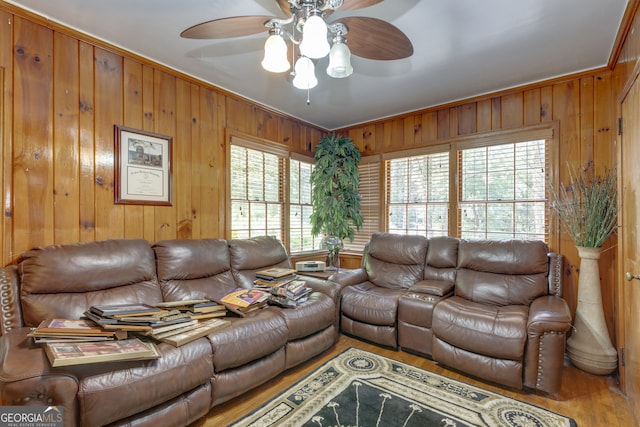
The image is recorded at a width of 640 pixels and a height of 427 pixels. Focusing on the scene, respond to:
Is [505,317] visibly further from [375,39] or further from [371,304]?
[375,39]

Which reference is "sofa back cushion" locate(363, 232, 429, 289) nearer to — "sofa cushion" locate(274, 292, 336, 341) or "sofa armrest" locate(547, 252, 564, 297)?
"sofa cushion" locate(274, 292, 336, 341)

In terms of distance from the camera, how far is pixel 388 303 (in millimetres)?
2850

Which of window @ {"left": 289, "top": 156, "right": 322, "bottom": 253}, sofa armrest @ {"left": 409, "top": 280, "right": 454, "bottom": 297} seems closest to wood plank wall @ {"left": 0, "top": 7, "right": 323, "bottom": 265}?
window @ {"left": 289, "top": 156, "right": 322, "bottom": 253}

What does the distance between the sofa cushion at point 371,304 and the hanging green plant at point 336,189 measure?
1151 millimetres

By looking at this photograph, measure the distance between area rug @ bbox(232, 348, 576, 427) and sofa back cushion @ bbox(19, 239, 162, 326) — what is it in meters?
1.20

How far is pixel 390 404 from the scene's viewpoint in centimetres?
203

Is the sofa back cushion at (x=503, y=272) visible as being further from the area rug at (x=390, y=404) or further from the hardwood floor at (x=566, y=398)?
the area rug at (x=390, y=404)

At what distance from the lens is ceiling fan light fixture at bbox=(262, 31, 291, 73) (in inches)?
60.2

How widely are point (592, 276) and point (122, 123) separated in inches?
160

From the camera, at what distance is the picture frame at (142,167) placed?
2521mm

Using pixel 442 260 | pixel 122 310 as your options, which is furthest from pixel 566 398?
pixel 122 310

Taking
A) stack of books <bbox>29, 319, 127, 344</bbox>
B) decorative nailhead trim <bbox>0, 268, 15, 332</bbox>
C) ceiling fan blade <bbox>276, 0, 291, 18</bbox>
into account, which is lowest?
stack of books <bbox>29, 319, 127, 344</bbox>

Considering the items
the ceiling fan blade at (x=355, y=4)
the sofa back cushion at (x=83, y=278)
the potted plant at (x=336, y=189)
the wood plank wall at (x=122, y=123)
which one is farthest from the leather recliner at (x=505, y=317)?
the sofa back cushion at (x=83, y=278)

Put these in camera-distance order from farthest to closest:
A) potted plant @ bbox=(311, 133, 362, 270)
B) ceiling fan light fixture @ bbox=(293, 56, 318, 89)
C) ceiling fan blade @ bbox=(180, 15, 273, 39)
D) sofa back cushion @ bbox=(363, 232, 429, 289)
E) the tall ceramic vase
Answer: potted plant @ bbox=(311, 133, 362, 270) < sofa back cushion @ bbox=(363, 232, 429, 289) < the tall ceramic vase < ceiling fan light fixture @ bbox=(293, 56, 318, 89) < ceiling fan blade @ bbox=(180, 15, 273, 39)
